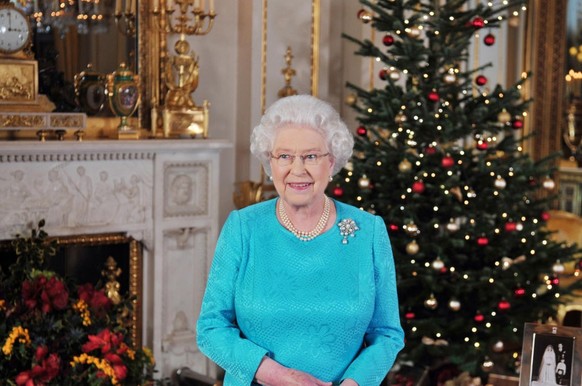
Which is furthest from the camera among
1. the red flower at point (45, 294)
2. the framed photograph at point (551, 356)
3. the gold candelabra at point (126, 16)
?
the gold candelabra at point (126, 16)

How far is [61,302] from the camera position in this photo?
4707 millimetres

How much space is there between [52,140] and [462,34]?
7.39 ft

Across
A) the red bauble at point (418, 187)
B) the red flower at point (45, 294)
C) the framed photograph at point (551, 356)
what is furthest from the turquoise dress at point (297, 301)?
the red bauble at point (418, 187)

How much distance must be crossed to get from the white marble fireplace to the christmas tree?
847 millimetres

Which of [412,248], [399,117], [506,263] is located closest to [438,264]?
[412,248]

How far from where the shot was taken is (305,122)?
2.42 m

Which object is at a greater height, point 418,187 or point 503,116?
point 503,116

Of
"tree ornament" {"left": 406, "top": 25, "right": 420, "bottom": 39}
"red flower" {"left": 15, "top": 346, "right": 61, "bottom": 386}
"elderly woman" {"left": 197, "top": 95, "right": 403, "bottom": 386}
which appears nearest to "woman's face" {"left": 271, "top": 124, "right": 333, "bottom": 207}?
"elderly woman" {"left": 197, "top": 95, "right": 403, "bottom": 386}

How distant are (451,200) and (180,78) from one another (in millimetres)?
1651

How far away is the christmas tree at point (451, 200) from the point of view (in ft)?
17.1

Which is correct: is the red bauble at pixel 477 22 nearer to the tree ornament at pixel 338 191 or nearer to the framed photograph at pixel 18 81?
the tree ornament at pixel 338 191

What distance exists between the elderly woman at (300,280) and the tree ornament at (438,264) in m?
2.64

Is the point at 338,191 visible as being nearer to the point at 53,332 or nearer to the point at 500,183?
the point at 500,183

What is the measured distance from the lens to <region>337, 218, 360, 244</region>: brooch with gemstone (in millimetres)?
2467
